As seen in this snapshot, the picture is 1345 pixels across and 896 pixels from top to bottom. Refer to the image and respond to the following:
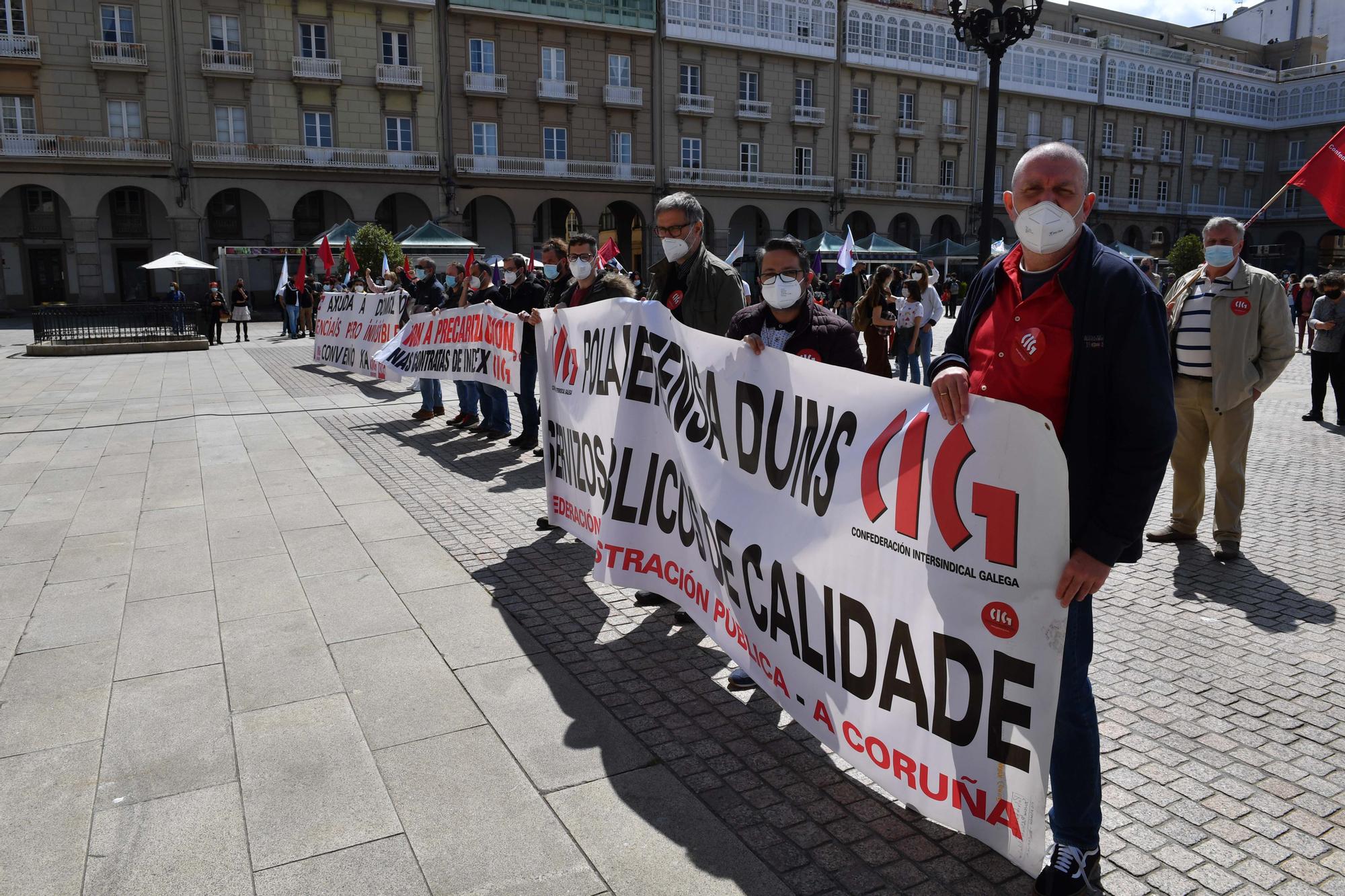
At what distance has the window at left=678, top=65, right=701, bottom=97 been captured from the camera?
148ft

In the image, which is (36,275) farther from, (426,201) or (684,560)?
(684,560)

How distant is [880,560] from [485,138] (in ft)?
137

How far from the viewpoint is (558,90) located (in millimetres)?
42250

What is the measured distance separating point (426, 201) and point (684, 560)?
3925cm

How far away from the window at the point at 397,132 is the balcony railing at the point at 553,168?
2.13 metres

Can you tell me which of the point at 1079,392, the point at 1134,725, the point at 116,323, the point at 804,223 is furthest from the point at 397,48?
the point at 1079,392

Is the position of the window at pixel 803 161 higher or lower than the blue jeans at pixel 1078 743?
higher

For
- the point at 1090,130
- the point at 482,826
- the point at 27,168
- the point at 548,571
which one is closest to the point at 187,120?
the point at 27,168

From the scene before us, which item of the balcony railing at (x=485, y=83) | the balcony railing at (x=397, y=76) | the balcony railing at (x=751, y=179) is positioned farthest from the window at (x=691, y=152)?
the balcony railing at (x=397, y=76)

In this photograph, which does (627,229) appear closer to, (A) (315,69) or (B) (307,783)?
(A) (315,69)

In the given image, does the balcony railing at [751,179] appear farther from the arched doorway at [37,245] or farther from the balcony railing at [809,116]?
the arched doorway at [37,245]

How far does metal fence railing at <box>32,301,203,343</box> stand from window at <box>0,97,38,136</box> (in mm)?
17655

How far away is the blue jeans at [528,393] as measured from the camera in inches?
359

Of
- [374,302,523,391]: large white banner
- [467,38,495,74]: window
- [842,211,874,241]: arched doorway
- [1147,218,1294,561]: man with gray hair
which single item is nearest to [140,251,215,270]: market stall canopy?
[467,38,495,74]: window
